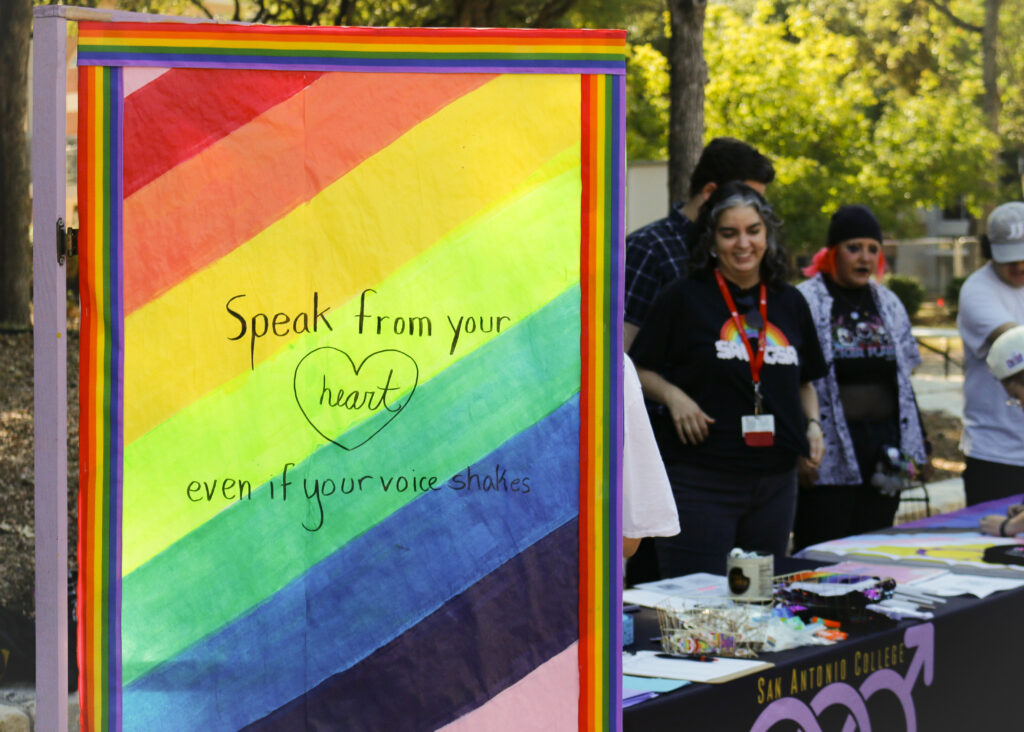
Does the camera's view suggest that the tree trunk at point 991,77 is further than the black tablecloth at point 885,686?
Yes

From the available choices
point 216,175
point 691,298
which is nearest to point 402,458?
point 216,175

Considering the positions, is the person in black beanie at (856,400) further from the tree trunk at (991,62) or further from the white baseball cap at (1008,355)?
the tree trunk at (991,62)

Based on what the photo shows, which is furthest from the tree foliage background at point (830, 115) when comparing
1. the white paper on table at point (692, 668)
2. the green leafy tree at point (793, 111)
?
the white paper on table at point (692, 668)

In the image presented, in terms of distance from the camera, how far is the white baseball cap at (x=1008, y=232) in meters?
4.02

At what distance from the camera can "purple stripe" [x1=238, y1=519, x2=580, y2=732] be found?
1605 mm

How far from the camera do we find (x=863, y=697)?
2494 millimetres

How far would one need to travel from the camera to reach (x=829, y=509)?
4020mm

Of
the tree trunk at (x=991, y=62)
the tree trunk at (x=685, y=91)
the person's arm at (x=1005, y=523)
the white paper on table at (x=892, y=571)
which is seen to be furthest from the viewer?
Result: the tree trunk at (x=991, y=62)

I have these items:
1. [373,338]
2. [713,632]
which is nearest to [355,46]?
[373,338]

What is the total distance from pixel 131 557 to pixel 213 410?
216 millimetres

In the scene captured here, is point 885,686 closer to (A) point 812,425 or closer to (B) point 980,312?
(A) point 812,425

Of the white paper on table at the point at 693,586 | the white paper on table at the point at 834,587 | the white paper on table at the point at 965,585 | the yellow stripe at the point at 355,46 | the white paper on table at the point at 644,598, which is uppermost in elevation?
the yellow stripe at the point at 355,46

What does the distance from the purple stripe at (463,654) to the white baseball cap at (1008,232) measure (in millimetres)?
2907

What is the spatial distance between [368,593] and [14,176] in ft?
7.71
